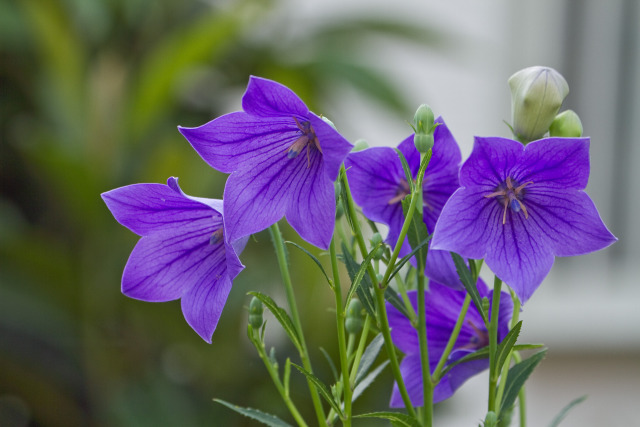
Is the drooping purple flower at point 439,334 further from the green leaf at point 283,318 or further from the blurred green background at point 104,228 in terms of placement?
the blurred green background at point 104,228

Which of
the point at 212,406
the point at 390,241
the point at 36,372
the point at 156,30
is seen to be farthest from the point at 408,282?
the point at 156,30

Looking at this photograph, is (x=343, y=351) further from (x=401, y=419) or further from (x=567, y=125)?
(x=567, y=125)

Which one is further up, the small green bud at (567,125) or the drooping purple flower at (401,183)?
the small green bud at (567,125)

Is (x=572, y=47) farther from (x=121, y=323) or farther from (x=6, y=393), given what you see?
(x=6, y=393)

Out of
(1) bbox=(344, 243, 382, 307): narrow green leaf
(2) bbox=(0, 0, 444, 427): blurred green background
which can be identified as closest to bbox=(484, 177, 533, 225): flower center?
(1) bbox=(344, 243, 382, 307): narrow green leaf

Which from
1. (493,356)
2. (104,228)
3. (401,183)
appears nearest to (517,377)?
(493,356)

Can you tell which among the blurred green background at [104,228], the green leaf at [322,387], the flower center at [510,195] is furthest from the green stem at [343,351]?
the blurred green background at [104,228]

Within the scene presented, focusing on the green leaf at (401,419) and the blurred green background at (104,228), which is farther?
the blurred green background at (104,228)
